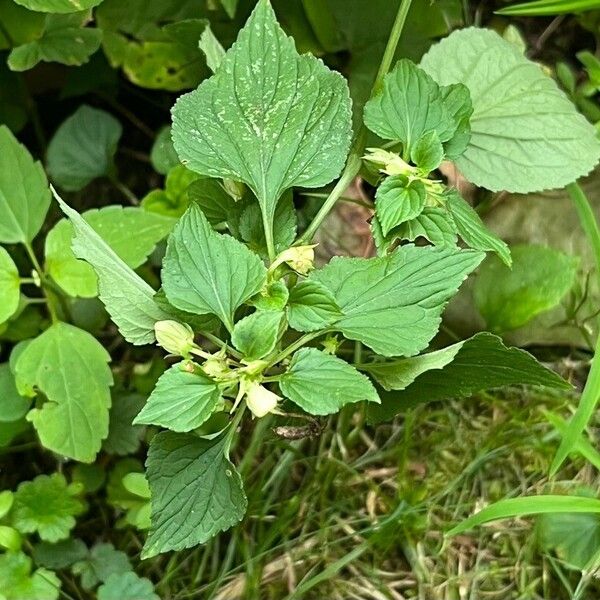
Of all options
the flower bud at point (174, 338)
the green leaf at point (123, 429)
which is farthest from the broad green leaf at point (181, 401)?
the green leaf at point (123, 429)

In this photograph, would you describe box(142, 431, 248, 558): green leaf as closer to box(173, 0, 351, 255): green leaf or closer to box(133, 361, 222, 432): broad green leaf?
box(133, 361, 222, 432): broad green leaf

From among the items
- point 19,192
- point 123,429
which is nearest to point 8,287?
point 19,192

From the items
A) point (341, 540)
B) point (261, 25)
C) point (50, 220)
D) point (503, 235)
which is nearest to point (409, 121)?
point (261, 25)

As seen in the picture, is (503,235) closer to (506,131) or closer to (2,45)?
(506,131)

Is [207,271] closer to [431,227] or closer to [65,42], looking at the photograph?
[431,227]

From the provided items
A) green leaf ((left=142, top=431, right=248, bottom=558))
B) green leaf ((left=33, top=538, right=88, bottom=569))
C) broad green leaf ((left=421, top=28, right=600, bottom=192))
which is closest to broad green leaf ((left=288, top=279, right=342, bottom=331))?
green leaf ((left=142, top=431, right=248, bottom=558))

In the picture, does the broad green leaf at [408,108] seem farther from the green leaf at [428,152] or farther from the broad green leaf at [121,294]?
the broad green leaf at [121,294]
